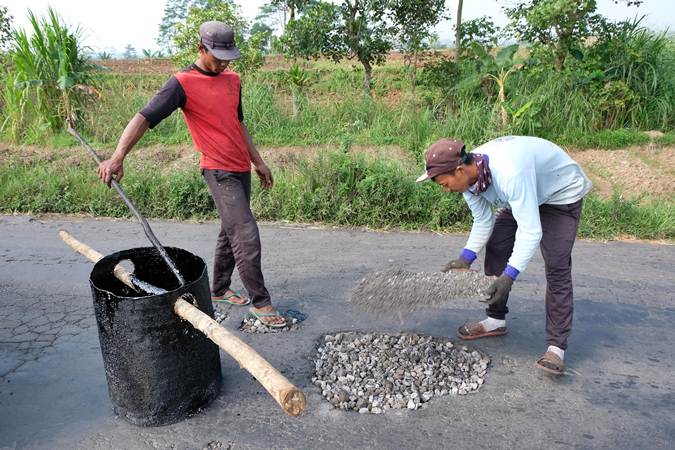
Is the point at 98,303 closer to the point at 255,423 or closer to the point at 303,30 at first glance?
the point at 255,423

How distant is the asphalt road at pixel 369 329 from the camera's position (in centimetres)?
286

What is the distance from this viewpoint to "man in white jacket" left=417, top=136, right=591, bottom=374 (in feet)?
9.67

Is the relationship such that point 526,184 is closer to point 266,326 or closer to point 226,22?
point 266,326

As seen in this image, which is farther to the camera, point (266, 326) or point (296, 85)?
point (296, 85)

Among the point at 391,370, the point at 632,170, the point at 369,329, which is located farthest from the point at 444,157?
the point at 632,170

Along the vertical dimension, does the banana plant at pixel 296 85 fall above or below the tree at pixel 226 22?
below

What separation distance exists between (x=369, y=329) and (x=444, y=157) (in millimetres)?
1556

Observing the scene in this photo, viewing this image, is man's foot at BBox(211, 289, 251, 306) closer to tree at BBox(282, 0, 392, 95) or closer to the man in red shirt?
the man in red shirt

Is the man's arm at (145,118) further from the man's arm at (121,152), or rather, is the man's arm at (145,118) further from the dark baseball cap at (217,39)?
the dark baseball cap at (217,39)

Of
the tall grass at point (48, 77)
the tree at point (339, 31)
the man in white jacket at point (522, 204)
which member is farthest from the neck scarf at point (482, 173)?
the tall grass at point (48, 77)

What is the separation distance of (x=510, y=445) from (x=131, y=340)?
204 cm

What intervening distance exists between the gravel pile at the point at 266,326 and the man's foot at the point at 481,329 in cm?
122

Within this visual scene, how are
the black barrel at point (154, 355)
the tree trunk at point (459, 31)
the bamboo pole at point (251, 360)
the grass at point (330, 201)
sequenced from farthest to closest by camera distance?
the tree trunk at point (459, 31) < the grass at point (330, 201) < the black barrel at point (154, 355) < the bamboo pole at point (251, 360)

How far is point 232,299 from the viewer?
439cm
